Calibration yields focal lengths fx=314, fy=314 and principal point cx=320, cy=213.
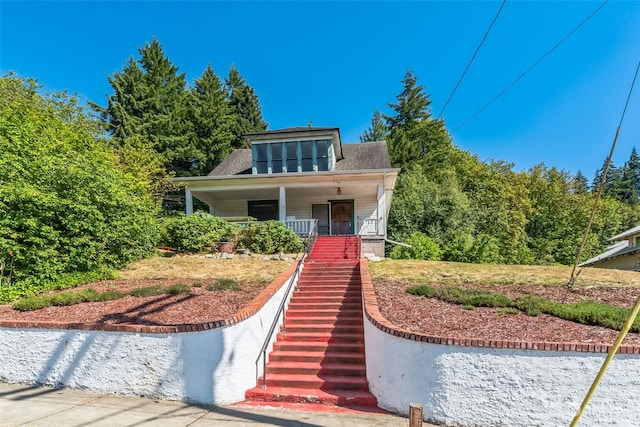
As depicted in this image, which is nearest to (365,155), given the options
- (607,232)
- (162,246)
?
(162,246)

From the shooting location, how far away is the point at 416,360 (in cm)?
446

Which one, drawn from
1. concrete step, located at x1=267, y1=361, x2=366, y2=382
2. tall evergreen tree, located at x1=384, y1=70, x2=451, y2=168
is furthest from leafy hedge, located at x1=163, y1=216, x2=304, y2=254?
tall evergreen tree, located at x1=384, y1=70, x2=451, y2=168

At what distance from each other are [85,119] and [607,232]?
46472 millimetres

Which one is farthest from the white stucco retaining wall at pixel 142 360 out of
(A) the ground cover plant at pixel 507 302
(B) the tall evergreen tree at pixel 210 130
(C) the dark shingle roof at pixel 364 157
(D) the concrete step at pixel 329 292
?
(B) the tall evergreen tree at pixel 210 130

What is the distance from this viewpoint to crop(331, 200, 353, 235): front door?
18.2 metres

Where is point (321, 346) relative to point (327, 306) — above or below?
below

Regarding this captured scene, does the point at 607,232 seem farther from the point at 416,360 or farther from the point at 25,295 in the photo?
the point at 25,295

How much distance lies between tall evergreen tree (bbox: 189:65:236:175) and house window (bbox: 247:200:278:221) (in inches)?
543

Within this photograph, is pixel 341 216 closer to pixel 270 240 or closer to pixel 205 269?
pixel 270 240

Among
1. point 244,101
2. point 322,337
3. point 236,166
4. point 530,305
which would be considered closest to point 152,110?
point 244,101

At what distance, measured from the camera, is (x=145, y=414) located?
4.54 m

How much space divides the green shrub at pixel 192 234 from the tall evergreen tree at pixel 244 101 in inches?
1022

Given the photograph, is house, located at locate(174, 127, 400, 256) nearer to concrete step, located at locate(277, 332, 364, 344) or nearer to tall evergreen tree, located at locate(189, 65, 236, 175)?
concrete step, located at locate(277, 332, 364, 344)

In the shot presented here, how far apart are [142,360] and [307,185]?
37.7 ft
